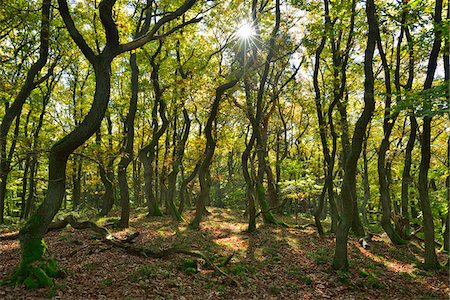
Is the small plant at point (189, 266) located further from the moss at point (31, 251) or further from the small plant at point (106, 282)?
the moss at point (31, 251)

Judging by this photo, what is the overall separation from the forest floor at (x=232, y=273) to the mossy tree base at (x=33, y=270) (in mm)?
190

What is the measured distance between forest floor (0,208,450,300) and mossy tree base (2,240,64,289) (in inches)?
7.5

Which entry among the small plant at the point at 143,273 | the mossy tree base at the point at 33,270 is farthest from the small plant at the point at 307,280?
the mossy tree base at the point at 33,270

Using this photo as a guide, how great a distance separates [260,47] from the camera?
656 inches

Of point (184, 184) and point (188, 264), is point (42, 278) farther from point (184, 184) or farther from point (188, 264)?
point (184, 184)

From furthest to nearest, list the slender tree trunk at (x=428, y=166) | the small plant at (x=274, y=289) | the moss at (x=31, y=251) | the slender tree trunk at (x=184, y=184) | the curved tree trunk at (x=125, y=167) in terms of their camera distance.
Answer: the slender tree trunk at (x=184, y=184), the curved tree trunk at (x=125, y=167), the slender tree trunk at (x=428, y=166), the small plant at (x=274, y=289), the moss at (x=31, y=251)

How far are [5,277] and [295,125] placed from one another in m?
28.7

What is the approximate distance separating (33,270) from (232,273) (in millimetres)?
5807

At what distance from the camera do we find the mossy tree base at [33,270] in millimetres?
7453

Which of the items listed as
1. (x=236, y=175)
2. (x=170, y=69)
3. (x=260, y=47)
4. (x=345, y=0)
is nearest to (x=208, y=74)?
(x=170, y=69)

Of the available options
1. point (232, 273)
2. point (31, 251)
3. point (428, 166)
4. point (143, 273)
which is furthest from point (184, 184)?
point (428, 166)

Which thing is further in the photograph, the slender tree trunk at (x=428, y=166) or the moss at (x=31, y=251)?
the slender tree trunk at (x=428, y=166)

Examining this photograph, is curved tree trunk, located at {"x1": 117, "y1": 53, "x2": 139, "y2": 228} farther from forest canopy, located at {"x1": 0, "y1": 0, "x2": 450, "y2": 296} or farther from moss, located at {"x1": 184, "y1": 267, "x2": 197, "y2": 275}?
moss, located at {"x1": 184, "y1": 267, "x2": 197, "y2": 275}

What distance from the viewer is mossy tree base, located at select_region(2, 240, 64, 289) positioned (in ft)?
24.5
